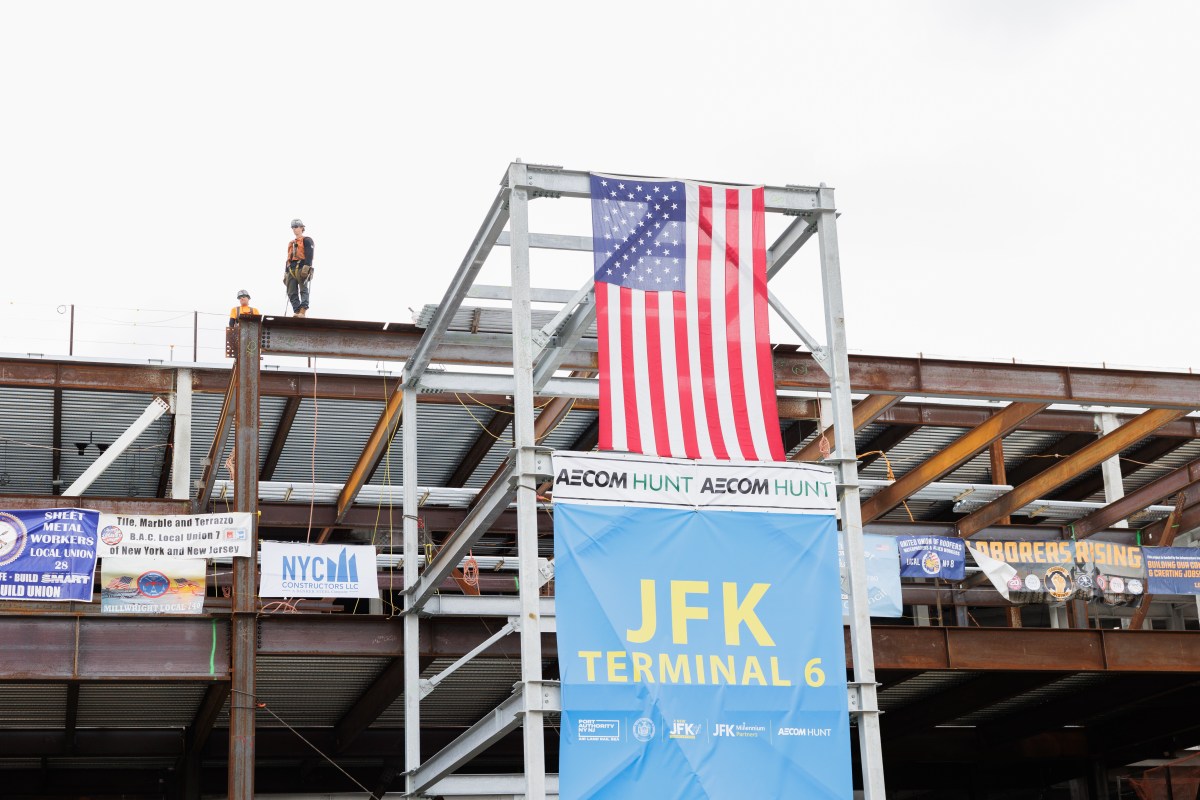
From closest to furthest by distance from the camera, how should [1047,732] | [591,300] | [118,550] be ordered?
1. [591,300]
2. [118,550]
3. [1047,732]

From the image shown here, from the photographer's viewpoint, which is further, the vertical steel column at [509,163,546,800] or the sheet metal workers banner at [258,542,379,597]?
the sheet metal workers banner at [258,542,379,597]

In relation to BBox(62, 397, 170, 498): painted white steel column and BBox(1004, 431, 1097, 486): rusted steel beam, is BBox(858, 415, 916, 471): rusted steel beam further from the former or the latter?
BBox(62, 397, 170, 498): painted white steel column

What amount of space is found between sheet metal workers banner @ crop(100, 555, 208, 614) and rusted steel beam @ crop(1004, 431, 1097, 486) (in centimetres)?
2096

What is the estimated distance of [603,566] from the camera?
1462 centimetres

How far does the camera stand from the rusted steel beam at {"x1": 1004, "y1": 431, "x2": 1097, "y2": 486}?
34.2 metres

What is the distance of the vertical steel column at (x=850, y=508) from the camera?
14.9m

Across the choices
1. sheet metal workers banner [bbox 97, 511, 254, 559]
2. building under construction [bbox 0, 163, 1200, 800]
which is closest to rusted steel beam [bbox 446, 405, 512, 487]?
building under construction [bbox 0, 163, 1200, 800]

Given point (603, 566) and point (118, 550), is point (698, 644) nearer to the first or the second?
point (603, 566)

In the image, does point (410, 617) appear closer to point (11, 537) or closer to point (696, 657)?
point (11, 537)

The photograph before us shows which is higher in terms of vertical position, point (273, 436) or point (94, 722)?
point (273, 436)

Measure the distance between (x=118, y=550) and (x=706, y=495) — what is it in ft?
32.7

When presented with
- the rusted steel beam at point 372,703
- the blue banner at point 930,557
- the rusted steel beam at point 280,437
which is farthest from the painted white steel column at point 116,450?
the blue banner at point 930,557

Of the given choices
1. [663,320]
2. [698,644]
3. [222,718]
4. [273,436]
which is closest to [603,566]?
[698,644]

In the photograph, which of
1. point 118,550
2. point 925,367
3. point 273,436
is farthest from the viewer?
point 273,436
